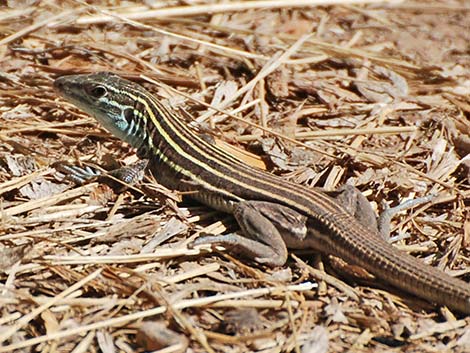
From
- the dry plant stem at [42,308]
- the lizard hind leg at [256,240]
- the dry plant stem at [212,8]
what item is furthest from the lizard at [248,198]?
the dry plant stem at [212,8]

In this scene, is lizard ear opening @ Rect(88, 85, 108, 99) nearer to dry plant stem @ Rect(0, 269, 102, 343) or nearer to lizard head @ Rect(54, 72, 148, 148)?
lizard head @ Rect(54, 72, 148, 148)

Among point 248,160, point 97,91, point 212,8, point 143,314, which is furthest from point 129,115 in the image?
point 212,8

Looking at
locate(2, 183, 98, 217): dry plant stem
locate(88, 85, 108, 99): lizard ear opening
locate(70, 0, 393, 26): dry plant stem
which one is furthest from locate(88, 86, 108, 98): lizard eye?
locate(70, 0, 393, 26): dry plant stem

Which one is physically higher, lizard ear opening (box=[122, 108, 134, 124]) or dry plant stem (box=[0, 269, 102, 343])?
lizard ear opening (box=[122, 108, 134, 124])

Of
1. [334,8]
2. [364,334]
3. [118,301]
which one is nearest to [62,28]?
[334,8]

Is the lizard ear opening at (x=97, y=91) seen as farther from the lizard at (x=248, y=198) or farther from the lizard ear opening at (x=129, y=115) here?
the lizard ear opening at (x=129, y=115)

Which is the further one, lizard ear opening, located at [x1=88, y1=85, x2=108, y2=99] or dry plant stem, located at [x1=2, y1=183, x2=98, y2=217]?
lizard ear opening, located at [x1=88, y1=85, x2=108, y2=99]

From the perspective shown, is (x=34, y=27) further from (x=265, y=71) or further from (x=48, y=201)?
(x=48, y=201)
